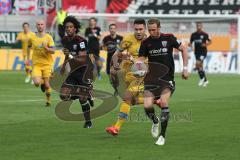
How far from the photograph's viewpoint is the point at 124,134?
16.3 meters

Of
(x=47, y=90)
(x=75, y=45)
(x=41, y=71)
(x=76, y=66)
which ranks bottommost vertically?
(x=47, y=90)

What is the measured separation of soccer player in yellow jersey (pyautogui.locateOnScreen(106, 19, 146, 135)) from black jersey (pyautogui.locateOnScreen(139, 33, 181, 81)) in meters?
1.14

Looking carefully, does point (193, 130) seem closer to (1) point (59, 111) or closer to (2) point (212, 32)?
(1) point (59, 111)

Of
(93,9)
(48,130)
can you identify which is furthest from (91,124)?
(93,9)

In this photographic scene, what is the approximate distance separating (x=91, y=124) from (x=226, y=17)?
3072 centimetres

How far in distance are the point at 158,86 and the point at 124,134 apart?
1.59m

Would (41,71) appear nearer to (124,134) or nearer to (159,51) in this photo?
(124,134)

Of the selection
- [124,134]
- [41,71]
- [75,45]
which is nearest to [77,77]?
[75,45]

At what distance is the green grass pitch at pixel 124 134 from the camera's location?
13201 mm

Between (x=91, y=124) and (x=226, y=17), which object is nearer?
(x=91, y=124)

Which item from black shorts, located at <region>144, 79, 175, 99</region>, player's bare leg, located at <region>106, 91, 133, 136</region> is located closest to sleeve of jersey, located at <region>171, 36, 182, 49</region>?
black shorts, located at <region>144, 79, 175, 99</region>

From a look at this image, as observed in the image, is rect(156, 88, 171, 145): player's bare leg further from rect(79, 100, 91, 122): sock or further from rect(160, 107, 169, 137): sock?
rect(79, 100, 91, 122): sock

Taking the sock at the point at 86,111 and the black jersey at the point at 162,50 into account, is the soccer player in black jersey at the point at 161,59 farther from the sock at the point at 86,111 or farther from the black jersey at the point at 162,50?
the sock at the point at 86,111

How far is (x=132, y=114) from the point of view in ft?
68.5
